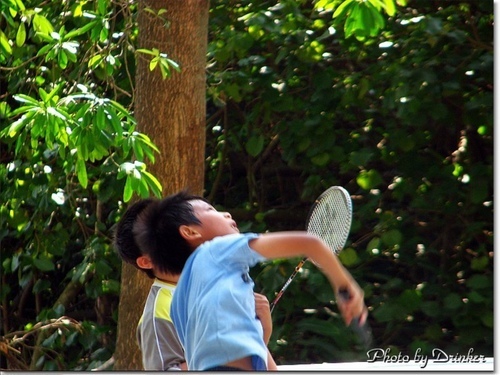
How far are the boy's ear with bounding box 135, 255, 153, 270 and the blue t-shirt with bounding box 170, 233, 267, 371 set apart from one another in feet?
1.01

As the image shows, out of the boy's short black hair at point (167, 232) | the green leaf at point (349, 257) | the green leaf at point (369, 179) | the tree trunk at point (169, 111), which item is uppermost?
the boy's short black hair at point (167, 232)

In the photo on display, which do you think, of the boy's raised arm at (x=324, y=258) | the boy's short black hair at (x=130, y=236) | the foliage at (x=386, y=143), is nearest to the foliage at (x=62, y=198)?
the foliage at (x=386, y=143)

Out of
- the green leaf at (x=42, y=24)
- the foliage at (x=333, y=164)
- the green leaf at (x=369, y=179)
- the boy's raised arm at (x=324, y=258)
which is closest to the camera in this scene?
the boy's raised arm at (x=324, y=258)

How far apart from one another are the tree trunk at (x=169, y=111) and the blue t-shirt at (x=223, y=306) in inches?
60.6

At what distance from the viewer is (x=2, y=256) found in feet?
16.1

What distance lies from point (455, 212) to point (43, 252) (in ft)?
6.74

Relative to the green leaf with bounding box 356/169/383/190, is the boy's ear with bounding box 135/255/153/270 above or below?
above

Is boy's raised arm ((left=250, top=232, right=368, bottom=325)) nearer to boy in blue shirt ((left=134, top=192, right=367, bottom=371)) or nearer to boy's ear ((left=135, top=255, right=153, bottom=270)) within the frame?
boy in blue shirt ((left=134, top=192, right=367, bottom=371))

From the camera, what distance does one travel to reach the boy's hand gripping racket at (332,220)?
2150 mm

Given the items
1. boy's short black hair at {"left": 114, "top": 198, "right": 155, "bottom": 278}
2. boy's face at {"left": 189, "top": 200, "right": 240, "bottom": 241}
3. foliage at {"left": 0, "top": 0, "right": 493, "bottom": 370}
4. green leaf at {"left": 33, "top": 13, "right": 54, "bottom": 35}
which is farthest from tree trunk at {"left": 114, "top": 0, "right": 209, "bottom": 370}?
boy's face at {"left": 189, "top": 200, "right": 240, "bottom": 241}

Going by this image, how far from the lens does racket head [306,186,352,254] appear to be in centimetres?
215

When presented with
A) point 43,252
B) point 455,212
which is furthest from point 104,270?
point 455,212

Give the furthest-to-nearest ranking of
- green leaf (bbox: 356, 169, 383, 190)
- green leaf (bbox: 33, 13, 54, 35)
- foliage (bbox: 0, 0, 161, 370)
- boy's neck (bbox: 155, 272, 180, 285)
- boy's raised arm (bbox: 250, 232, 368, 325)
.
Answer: green leaf (bbox: 356, 169, 383, 190)
foliage (bbox: 0, 0, 161, 370)
green leaf (bbox: 33, 13, 54, 35)
boy's neck (bbox: 155, 272, 180, 285)
boy's raised arm (bbox: 250, 232, 368, 325)

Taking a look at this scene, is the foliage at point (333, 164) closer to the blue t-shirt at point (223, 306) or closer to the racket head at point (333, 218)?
the racket head at point (333, 218)
